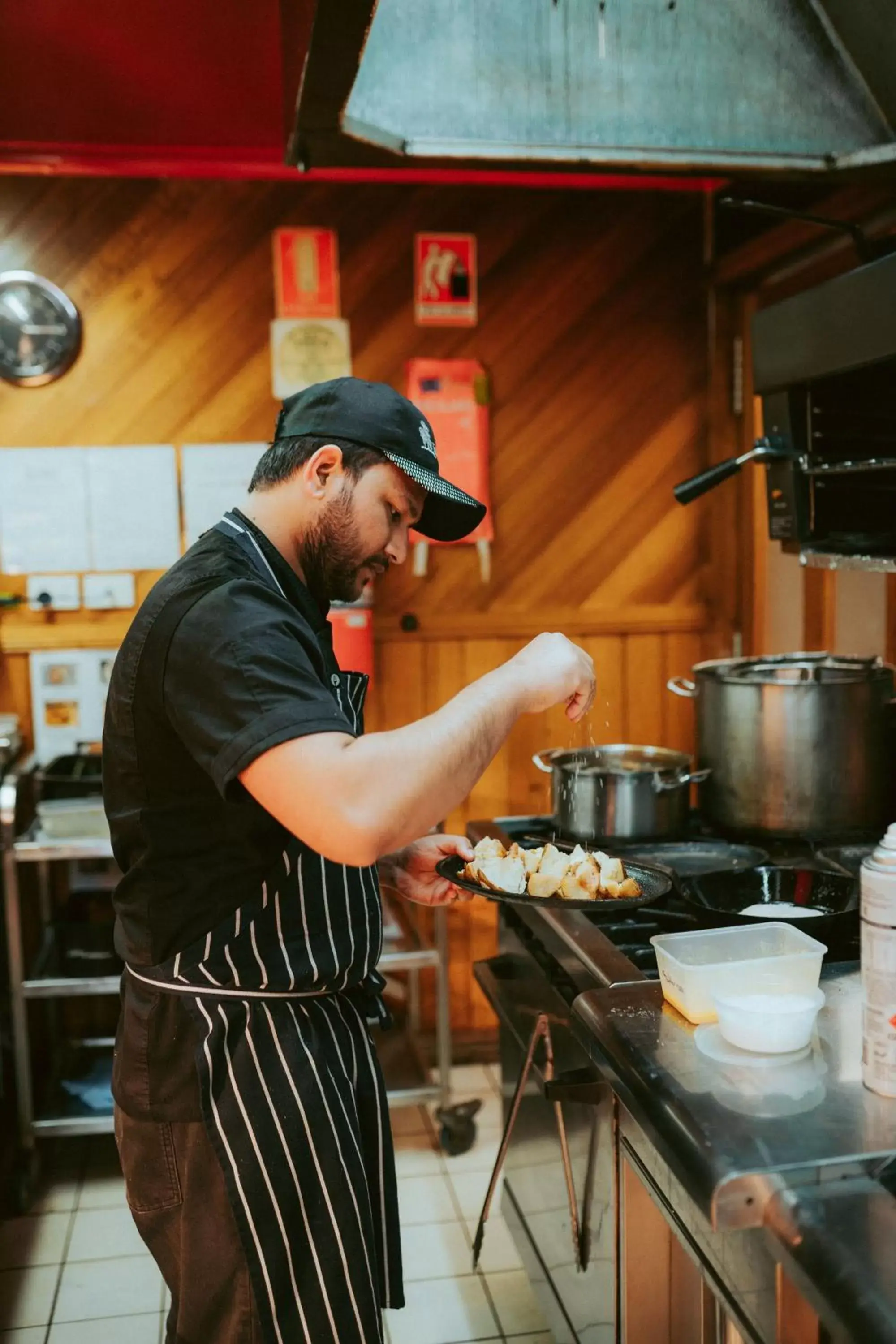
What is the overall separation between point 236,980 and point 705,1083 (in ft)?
2.01

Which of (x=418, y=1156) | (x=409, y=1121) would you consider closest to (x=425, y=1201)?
(x=418, y=1156)

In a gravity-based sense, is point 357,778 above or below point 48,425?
below

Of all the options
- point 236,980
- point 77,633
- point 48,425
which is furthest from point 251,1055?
point 48,425

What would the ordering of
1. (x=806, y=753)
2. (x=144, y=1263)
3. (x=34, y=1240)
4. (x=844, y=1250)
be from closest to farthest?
(x=844, y=1250) → (x=806, y=753) → (x=144, y=1263) → (x=34, y=1240)

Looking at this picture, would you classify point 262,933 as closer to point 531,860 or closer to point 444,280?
point 531,860

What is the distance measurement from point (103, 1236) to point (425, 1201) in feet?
2.61

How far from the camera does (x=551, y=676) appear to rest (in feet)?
4.78

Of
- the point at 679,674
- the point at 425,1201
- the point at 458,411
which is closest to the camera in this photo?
the point at 425,1201

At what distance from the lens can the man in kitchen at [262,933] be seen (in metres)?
1.43

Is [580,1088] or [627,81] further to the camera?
[627,81]

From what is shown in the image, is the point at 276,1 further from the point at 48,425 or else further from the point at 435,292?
the point at 48,425

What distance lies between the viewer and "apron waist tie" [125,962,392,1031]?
151cm

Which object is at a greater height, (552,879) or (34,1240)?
(552,879)

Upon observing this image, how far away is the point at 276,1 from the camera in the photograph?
9.17 feet
